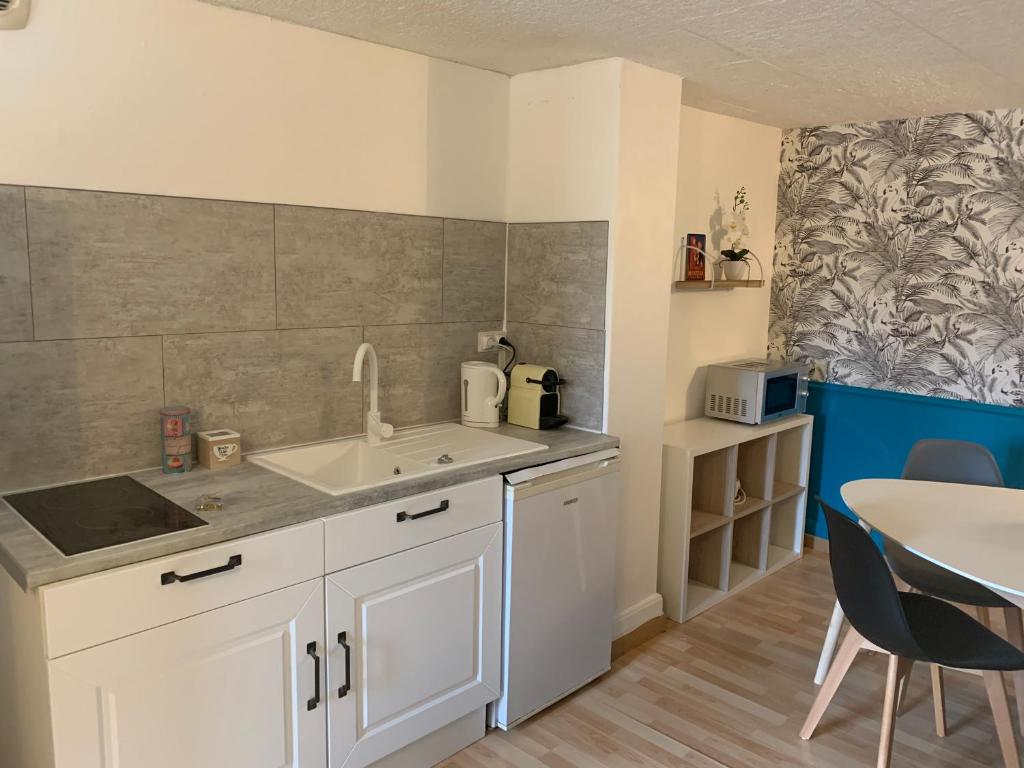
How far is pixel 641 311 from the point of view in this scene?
3.06m

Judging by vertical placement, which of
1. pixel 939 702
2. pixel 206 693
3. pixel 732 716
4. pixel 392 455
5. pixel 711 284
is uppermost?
pixel 711 284

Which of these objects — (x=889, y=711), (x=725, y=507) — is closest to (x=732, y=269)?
(x=725, y=507)

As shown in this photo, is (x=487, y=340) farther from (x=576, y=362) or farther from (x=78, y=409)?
(x=78, y=409)

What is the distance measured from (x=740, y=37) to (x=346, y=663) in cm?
220

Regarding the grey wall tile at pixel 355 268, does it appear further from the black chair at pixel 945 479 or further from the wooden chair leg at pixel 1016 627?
the wooden chair leg at pixel 1016 627

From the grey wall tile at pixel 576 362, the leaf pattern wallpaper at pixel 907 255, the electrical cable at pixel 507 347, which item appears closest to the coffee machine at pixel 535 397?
the grey wall tile at pixel 576 362

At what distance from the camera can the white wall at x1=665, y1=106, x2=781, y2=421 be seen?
3.72 m

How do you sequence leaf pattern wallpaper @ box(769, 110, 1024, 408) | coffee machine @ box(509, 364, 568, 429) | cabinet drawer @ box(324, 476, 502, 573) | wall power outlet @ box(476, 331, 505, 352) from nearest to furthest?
cabinet drawer @ box(324, 476, 502, 573) < coffee machine @ box(509, 364, 568, 429) < wall power outlet @ box(476, 331, 505, 352) < leaf pattern wallpaper @ box(769, 110, 1024, 408)

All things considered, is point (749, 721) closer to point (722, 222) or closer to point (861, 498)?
point (861, 498)

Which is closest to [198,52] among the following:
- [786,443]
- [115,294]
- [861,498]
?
[115,294]

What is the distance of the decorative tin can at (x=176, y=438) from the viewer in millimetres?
2244

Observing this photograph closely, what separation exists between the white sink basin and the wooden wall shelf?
1.29m

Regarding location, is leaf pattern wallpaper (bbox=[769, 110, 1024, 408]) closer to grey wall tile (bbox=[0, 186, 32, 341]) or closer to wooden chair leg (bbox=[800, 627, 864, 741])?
wooden chair leg (bbox=[800, 627, 864, 741])

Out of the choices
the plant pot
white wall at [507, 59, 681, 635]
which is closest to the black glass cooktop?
white wall at [507, 59, 681, 635]
